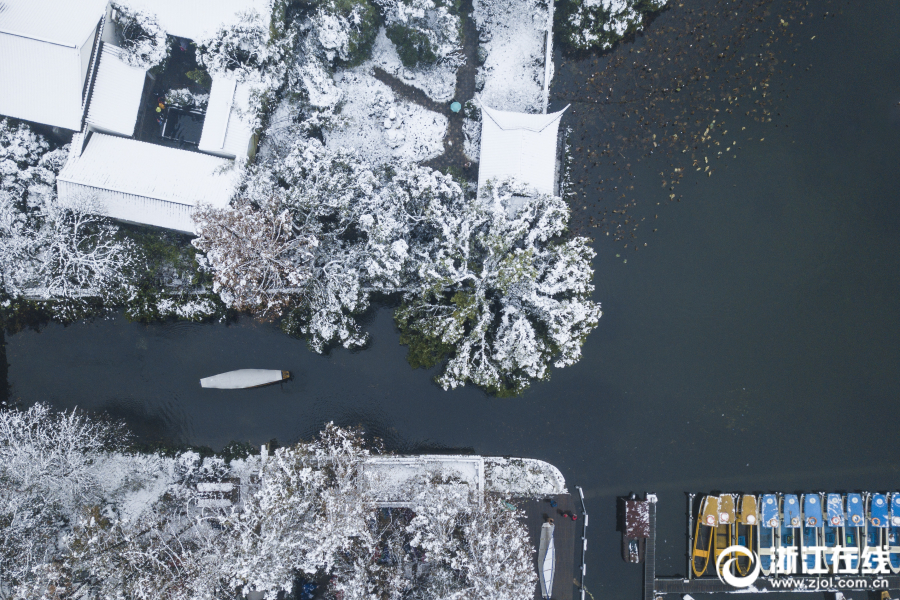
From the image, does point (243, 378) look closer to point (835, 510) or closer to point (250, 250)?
point (250, 250)

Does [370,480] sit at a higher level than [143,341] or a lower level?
lower

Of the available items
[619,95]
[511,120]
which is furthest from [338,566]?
[619,95]

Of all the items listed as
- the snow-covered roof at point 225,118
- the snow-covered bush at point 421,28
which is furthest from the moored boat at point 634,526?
the snow-covered roof at point 225,118

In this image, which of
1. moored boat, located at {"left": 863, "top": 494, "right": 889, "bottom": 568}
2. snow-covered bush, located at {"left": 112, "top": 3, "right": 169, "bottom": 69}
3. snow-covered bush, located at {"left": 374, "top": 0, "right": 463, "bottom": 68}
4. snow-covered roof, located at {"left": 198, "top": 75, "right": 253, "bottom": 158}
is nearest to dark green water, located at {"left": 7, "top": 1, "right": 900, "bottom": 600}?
moored boat, located at {"left": 863, "top": 494, "right": 889, "bottom": 568}

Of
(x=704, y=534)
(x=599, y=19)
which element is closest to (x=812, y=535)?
(x=704, y=534)

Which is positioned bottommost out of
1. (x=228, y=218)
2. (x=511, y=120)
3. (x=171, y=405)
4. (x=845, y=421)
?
(x=171, y=405)

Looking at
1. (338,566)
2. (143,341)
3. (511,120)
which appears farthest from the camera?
(143,341)

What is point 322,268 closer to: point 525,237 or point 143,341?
point 525,237

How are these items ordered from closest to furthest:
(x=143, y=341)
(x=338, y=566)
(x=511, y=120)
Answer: (x=338, y=566) < (x=511, y=120) < (x=143, y=341)
